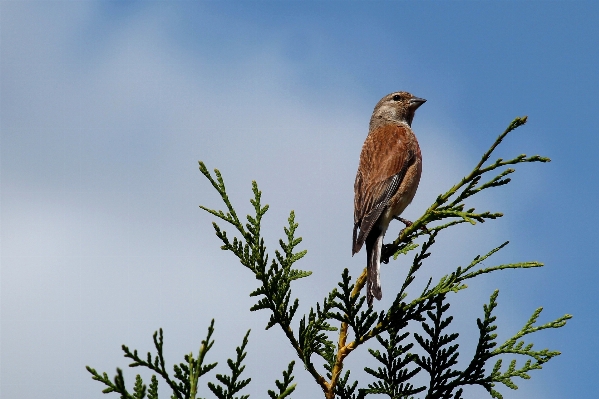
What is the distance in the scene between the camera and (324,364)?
15.5 feet

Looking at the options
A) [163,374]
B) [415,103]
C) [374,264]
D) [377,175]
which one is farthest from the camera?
[415,103]

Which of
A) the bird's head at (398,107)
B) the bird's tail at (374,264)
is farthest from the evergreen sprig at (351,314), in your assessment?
the bird's head at (398,107)

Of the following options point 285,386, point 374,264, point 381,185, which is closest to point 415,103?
point 381,185

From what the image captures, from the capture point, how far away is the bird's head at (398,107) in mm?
8940

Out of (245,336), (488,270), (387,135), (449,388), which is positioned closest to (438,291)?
(488,270)

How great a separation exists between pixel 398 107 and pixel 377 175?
2.45 meters

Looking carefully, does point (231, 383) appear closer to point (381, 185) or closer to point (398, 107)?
point (381, 185)

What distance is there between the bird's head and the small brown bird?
2.40ft

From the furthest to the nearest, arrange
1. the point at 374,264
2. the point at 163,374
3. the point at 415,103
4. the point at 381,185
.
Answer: the point at 415,103 → the point at 381,185 → the point at 374,264 → the point at 163,374

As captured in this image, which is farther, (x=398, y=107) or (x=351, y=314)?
(x=398, y=107)

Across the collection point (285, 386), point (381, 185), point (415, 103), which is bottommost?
point (285, 386)

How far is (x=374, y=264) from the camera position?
18.0 ft

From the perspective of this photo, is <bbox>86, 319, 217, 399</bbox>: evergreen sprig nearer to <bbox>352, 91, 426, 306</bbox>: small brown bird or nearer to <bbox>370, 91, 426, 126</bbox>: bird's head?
<bbox>352, 91, 426, 306</bbox>: small brown bird

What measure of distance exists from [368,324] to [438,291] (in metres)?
0.55
